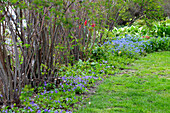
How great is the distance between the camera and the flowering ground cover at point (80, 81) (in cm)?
379

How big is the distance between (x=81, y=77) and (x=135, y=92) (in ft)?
4.77

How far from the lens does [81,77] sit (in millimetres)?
5492

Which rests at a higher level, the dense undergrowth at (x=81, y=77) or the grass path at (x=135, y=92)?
the dense undergrowth at (x=81, y=77)

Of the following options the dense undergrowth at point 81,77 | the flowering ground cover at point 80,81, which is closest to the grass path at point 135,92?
the flowering ground cover at point 80,81

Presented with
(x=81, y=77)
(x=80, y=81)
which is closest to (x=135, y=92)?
(x=80, y=81)

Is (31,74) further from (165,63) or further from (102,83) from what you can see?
(165,63)

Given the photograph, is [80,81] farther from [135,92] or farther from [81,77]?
[135,92]

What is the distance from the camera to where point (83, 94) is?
4.64 meters

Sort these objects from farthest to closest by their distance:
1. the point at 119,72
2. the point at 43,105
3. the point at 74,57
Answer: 1. the point at 74,57
2. the point at 119,72
3. the point at 43,105

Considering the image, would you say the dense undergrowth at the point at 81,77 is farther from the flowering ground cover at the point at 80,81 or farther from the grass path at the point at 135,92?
the grass path at the point at 135,92

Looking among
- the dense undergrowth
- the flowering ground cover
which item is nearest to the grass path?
the flowering ground cover

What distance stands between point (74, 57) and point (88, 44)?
1.02 metres

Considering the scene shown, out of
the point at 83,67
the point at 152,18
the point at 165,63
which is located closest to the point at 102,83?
the point at 83,67

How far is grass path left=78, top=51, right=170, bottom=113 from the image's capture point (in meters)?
3.83
